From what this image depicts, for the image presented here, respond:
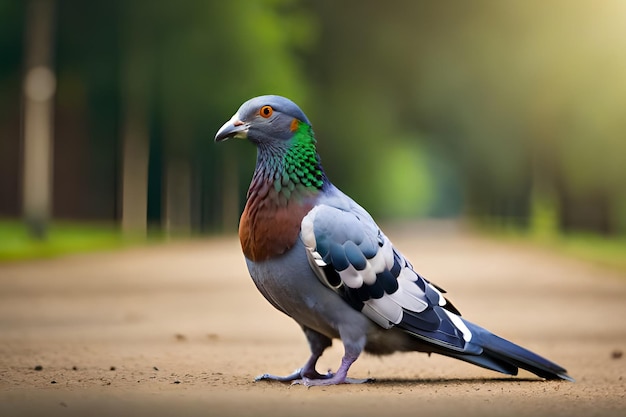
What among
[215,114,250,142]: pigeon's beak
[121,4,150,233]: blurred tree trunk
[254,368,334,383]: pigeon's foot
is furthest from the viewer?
[121,4,150,233]: blurred tree trunk

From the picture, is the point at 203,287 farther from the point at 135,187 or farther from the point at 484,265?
the point at 135,187

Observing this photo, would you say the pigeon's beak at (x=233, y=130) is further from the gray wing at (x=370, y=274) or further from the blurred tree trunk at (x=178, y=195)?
the blurred tree trunk at (x=178, y=195)

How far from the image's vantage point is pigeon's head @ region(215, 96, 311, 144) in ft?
17.4

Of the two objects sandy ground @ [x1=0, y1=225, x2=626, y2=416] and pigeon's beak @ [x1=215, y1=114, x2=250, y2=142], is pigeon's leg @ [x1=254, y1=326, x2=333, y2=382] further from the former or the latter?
pigeon's beak @ [x1=215, y1=114, x2=250, y2=142]

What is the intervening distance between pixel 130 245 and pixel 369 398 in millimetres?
21110

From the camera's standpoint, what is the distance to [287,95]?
1062 inches

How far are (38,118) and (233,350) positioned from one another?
16.9 metres

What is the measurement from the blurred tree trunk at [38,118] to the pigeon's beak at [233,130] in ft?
59.1

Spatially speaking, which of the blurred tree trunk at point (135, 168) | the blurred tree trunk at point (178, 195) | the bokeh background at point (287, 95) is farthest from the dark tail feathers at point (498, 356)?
the blurred tree trunk at point (178, 195)

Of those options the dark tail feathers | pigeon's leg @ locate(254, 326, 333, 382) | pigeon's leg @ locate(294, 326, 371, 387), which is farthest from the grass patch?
the dark tail feathers

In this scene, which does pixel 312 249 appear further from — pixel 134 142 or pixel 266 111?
pixel 134 142

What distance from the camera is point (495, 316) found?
1091 cm

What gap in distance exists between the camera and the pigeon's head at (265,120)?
5.31 m

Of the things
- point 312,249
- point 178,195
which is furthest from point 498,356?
point 178,195
